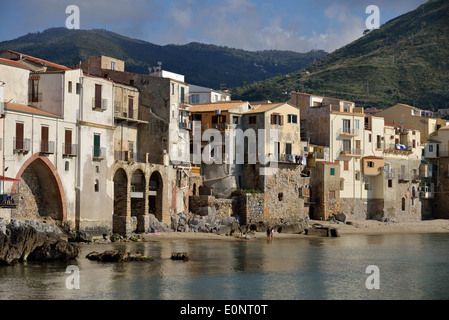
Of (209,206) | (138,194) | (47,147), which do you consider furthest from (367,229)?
(47,147)

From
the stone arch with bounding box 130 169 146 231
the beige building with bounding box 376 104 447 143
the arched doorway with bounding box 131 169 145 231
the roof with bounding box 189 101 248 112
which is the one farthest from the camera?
the beige building with bounding box 376 104 447 143

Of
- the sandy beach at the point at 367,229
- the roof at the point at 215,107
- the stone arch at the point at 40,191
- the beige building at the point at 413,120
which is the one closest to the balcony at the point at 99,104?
the stone arch at the point at 40,191

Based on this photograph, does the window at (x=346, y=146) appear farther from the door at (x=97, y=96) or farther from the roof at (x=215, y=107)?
the door at (x=97, y=96)

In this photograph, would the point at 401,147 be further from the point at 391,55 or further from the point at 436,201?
the point at 391,55

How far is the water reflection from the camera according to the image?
38219mm

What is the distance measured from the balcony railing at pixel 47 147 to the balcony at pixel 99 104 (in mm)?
6134

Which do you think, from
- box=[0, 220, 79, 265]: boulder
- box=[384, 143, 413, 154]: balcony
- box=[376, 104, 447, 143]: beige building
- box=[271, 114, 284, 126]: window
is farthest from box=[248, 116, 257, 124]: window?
box=[0, 220, 79, 265]: boulder

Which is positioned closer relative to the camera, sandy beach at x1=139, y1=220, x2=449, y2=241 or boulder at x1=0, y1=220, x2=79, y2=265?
boulder at x1=0, y1=220, x2=79, y2=265

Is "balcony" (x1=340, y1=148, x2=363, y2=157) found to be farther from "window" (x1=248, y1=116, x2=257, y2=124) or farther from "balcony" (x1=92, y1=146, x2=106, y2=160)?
"balcony" (x1=92, y1=146, x2=106, y2=160)

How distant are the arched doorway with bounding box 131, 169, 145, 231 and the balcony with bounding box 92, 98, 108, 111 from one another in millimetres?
7350

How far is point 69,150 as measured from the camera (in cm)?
5931

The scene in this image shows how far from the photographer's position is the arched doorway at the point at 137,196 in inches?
2623

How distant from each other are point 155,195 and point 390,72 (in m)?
97.1

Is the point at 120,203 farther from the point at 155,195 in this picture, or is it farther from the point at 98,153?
the point at 98,153
